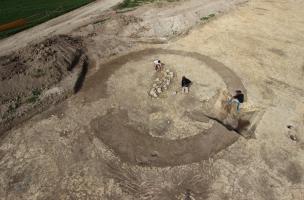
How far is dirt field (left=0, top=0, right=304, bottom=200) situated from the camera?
17.6 m

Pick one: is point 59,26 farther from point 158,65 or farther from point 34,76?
A: point 158,65

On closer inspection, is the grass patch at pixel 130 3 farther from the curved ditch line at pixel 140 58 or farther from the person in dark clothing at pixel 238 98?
the person in dark clothing at pixel 238 98

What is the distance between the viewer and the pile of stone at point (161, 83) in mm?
23656

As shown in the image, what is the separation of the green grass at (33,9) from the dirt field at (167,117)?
1.93m

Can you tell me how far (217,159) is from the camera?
1881 cm

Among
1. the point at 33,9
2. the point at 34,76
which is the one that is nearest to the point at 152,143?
the point at 34,76

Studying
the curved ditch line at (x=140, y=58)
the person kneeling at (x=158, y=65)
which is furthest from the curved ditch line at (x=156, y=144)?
the person kneeling at (x=158, y=65)

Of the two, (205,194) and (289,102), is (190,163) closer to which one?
(205,194)

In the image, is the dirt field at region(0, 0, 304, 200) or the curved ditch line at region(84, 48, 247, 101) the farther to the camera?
the curved ditch line at region(84, 48, 247, 101)

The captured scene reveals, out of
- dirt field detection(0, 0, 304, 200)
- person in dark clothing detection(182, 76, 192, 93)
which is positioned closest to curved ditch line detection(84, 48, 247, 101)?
dirt field detection(0, 0, 304, 200)

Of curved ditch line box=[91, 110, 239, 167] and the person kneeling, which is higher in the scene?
the person kneeling

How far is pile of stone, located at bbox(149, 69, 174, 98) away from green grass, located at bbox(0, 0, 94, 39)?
15405 mm

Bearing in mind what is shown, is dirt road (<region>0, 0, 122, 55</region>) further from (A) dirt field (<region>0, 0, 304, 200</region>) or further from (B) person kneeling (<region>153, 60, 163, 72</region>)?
(B) person kneeling (<region>153, 60, 163, 72</region>)

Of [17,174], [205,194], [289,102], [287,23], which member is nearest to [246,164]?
[205,194]
